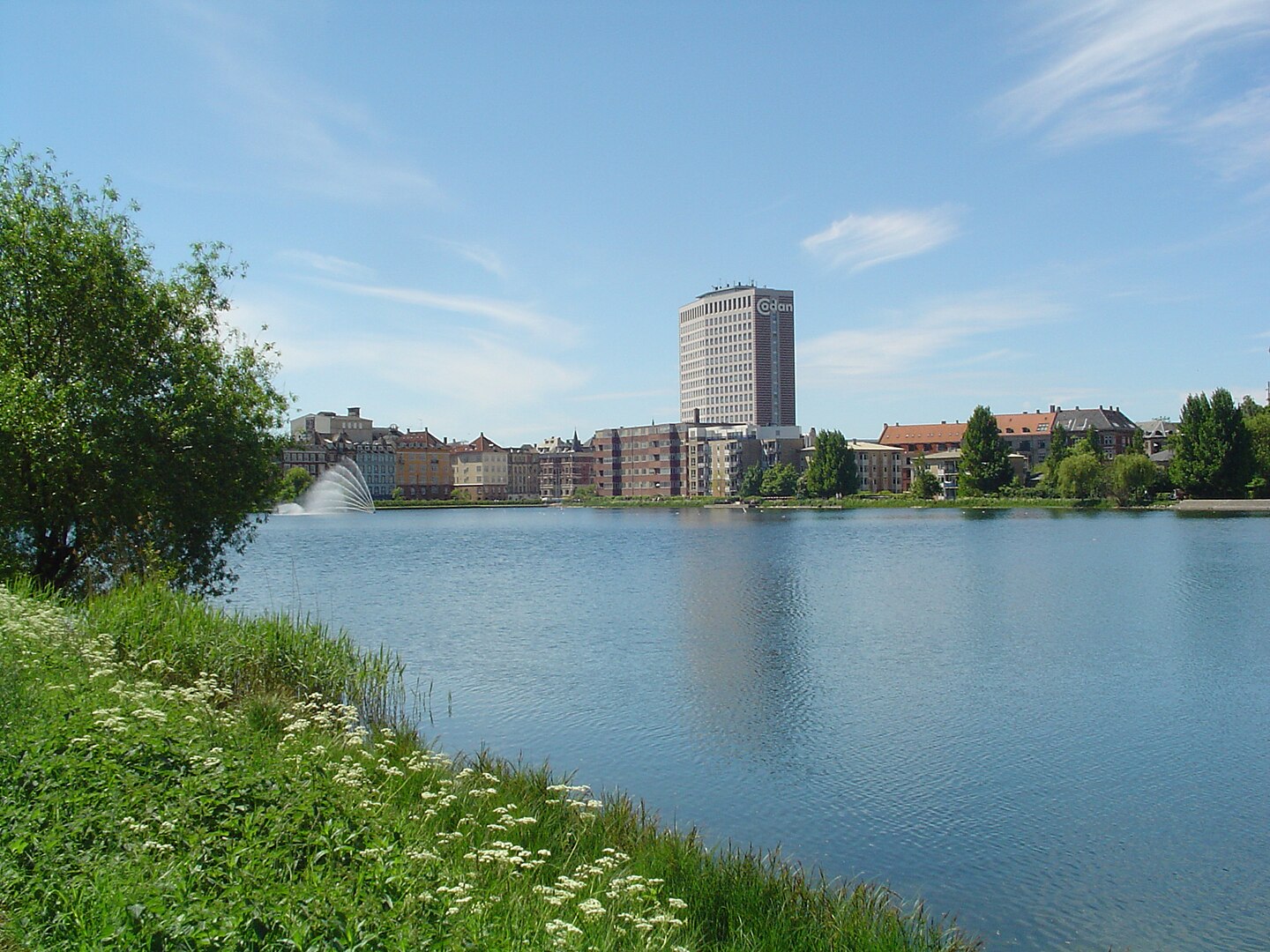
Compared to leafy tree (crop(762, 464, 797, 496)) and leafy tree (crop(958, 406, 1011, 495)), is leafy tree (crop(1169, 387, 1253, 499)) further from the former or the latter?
leafy tree (crop(762, 464, 797, 496))

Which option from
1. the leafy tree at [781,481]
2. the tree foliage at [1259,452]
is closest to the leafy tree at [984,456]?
the tree foliage at [1259,452]

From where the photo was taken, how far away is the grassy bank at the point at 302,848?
22.5 feet

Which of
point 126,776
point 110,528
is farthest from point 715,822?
point 110,528

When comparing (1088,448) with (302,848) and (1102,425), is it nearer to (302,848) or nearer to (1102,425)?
(1102,425)

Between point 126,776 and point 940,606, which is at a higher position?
point 126,776

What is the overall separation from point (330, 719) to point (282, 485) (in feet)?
56.3

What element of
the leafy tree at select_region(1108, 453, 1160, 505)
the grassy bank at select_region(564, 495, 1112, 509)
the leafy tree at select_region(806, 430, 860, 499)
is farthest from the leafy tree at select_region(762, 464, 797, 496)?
the leafy tree at select_region(1108, 453, 1160, 505)

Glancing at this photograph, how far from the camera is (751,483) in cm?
19138

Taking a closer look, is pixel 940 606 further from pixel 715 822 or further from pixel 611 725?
pixel 715 822

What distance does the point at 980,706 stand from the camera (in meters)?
23.8

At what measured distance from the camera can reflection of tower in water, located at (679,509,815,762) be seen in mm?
21703

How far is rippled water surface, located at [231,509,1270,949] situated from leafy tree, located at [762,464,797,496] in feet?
407

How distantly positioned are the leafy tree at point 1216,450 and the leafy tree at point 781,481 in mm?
70263

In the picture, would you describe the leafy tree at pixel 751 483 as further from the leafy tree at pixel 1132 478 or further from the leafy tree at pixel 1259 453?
the leafy tree at pixel 1259 453
